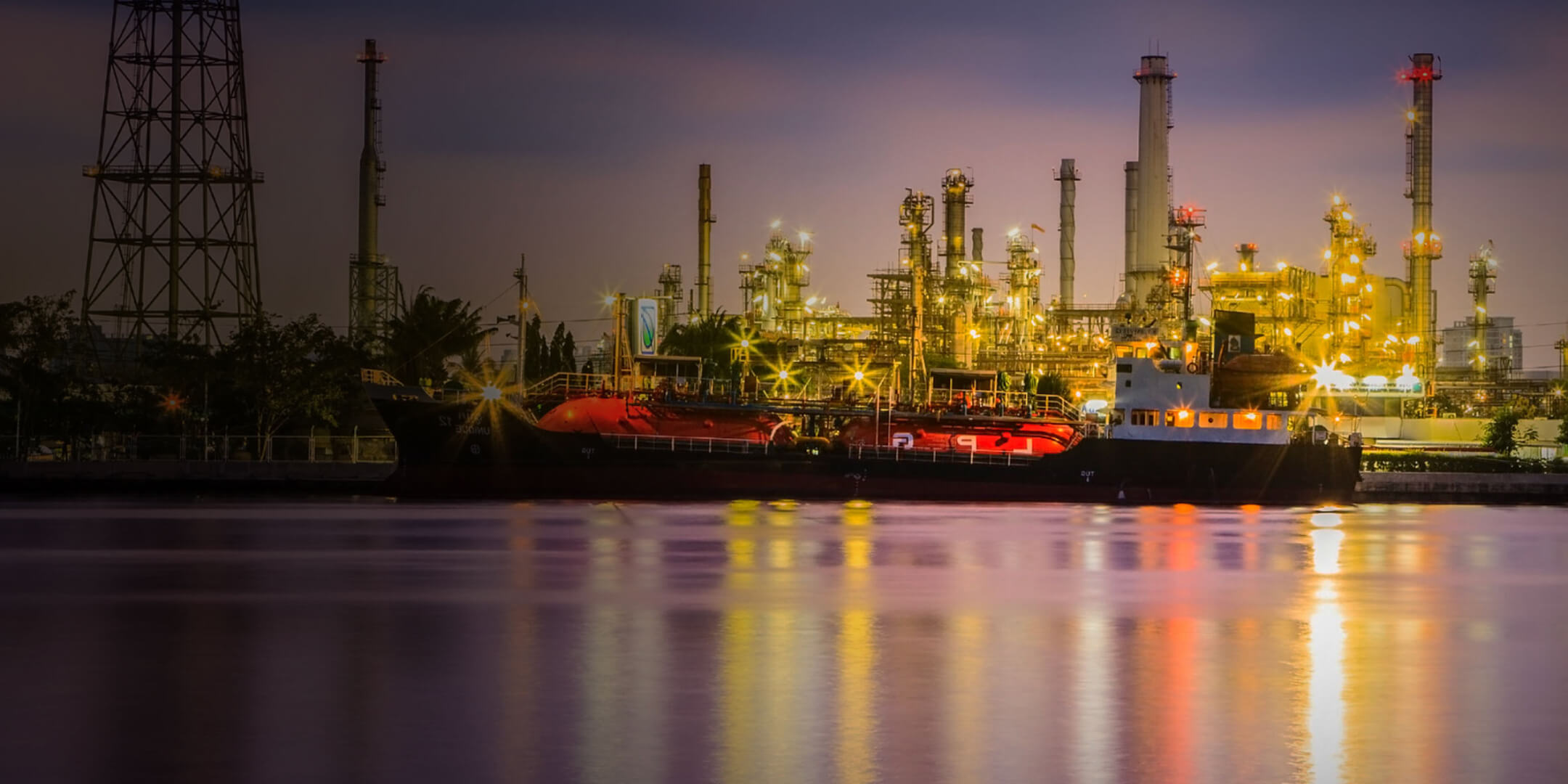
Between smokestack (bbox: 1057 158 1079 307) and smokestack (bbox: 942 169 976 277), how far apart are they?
81.3 feet

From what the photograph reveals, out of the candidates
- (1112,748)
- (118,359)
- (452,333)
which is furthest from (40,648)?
(452,333)

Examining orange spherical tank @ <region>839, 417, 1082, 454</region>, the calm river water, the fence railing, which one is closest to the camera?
the calm river water

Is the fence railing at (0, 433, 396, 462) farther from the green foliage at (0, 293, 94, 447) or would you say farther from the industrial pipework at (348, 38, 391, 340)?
the industrial pipework at (348, 38, 391, 340)

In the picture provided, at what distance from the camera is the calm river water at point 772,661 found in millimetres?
17125

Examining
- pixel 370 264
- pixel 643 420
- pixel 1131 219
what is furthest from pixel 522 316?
pixel 1131 219

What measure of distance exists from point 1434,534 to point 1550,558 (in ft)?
31.7

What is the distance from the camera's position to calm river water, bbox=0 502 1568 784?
17125 millimetres

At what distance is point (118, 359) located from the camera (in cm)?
8862

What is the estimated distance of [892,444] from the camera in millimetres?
72625

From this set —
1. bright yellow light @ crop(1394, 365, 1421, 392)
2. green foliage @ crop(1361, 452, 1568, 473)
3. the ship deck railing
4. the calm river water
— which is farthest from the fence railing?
bright yellow light @ crop(1394, 365, 1421, 392)

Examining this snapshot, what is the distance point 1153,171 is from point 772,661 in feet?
392

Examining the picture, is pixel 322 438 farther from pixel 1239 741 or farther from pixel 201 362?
pixel 1239 741

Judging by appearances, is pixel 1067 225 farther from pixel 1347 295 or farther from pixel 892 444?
pixel 892 444

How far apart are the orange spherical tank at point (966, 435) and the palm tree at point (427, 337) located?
35766 mm
